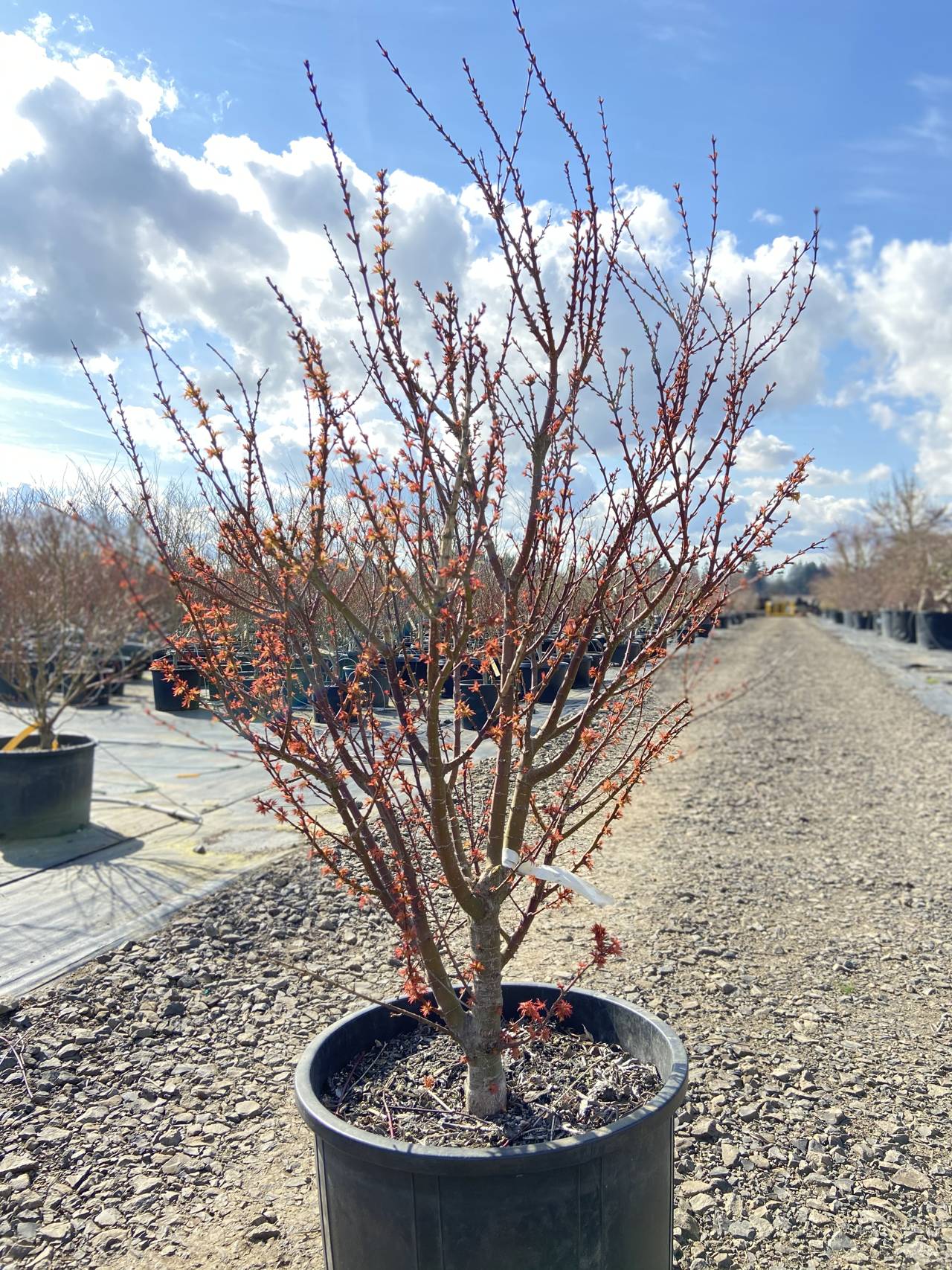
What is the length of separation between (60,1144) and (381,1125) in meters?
1.32

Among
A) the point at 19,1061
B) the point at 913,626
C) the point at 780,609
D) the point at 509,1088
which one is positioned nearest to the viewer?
the point at 509,1088

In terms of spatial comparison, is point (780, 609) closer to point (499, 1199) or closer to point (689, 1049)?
point (689, 1049)

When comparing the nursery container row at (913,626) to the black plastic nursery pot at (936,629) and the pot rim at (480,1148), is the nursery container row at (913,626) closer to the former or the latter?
the black plastic nursery pot at (936,629)

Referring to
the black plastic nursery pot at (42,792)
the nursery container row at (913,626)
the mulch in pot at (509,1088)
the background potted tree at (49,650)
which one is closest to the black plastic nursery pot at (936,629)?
the nursery container row at (913,626)

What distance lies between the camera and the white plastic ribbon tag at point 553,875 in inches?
70.9

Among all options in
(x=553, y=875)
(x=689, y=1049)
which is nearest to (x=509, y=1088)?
(x=553, y=875)

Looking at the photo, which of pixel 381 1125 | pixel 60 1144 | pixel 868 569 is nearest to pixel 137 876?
pixel 60 1144

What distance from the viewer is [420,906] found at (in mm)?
2096

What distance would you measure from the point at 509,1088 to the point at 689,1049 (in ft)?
3.98

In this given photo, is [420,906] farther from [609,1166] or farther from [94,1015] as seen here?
[94,1015]

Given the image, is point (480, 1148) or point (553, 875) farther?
point (553, 875)

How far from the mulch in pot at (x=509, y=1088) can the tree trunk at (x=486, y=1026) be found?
39mm

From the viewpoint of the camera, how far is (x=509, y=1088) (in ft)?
7.39

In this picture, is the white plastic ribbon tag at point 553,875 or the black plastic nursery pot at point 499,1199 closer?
the black plastic nursery pot at point 499,1199
